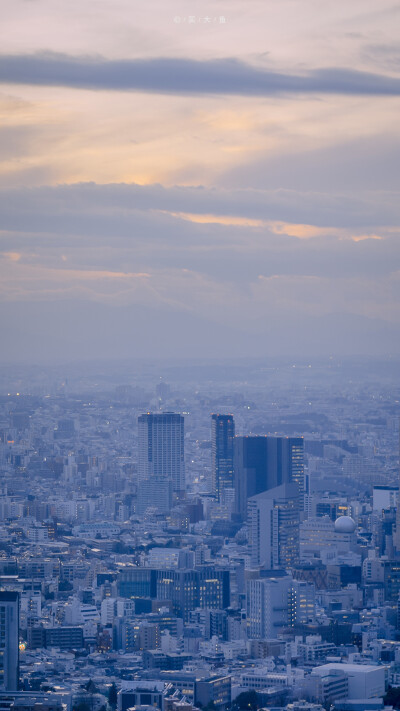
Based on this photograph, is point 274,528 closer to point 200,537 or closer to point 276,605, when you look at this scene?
point 200,537

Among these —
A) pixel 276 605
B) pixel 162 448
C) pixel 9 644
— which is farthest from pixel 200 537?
pixel 9 644

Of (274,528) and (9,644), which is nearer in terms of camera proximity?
(9,644)

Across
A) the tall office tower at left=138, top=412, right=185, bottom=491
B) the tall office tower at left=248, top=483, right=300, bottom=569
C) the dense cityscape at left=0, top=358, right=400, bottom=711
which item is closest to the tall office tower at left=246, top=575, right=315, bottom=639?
the dense cityscape at left=0, top=358, right=400, bottom=711

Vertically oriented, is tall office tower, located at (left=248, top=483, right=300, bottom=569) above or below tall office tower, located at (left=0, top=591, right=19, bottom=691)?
above

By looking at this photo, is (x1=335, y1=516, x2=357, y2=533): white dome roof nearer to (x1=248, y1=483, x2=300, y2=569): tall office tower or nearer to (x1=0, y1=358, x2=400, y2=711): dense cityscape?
(x1=0, y1=358, x2=400, y2=711): dense cityscape

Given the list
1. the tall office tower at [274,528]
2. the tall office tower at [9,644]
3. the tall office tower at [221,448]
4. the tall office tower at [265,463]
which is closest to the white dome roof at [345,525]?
the tall office tower at [274,528]

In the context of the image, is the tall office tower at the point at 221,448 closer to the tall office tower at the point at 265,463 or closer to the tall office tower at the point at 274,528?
the tall office tower at the point at 265,463
